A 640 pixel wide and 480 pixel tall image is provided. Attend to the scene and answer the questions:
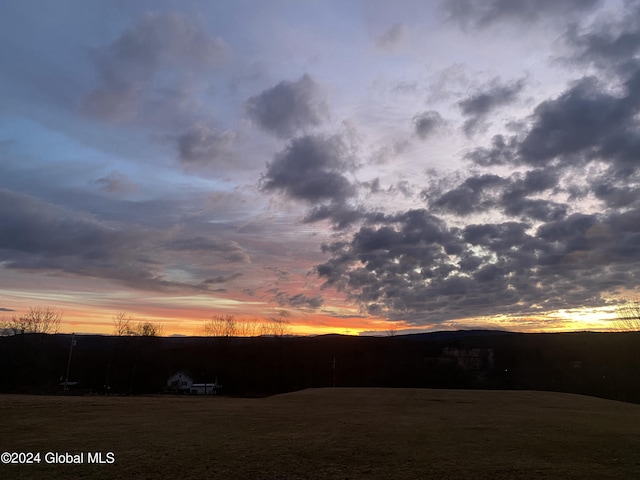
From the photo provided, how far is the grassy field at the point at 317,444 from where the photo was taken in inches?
600

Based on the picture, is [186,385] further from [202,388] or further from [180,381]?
[202,388]

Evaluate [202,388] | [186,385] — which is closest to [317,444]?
[202,388]

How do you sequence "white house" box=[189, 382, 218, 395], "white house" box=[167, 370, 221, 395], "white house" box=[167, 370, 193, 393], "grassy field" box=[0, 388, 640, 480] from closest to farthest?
"grassy field" box=[0, 388, 640, 480] → "white house" box=[189, 382, 218, 395] → "white house" box=[167, 370, 221, 395] → "white house" box=[167, 370, 193, 393]

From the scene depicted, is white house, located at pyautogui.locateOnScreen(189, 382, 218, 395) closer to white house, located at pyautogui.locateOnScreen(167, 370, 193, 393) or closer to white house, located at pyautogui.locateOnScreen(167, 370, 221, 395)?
white house, located at pyautogui.locateOnScreen(167, 370, 221, 395)

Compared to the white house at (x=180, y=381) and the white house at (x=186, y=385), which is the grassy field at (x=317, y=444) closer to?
the white house at (x=186, y=385)

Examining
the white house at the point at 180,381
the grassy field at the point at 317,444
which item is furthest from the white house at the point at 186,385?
the grassy field at the point at 317,444

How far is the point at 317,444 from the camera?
20.1 meters

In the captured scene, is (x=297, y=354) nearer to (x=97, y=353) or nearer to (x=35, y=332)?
(x=97, y=353)

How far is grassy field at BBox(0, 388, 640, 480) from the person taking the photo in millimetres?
15250

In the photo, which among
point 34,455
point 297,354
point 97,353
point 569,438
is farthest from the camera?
point 297,354

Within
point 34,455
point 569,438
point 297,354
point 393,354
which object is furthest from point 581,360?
point 34,455

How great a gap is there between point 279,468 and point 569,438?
51.7ft

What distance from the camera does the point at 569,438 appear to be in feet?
75.5

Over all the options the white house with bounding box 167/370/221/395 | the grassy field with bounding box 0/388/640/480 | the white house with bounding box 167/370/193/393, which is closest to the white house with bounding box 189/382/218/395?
the white house with bounding box 167/370/221/395
